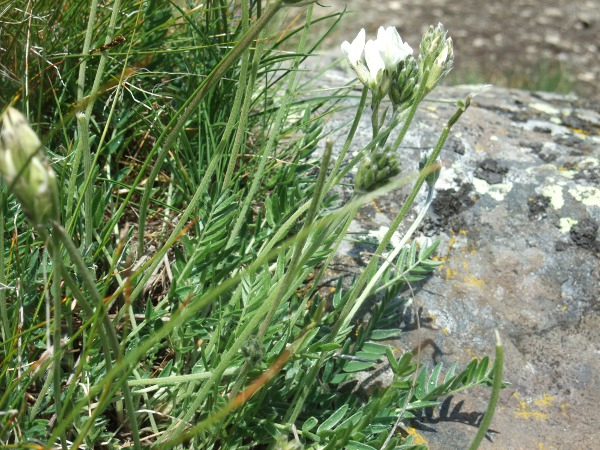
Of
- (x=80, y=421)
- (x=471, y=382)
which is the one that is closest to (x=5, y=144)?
(x=80, y=421)

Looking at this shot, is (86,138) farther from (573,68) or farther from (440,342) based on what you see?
(573,68)

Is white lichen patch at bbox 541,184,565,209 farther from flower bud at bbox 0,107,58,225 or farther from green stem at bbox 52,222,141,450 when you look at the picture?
flower bud at bbox 0,107,58,225

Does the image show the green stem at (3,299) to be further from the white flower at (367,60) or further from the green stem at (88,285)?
the white flower at (367,60)

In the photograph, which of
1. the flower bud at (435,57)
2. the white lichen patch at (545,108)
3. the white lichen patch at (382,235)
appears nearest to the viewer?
the flower bud at (435,57)

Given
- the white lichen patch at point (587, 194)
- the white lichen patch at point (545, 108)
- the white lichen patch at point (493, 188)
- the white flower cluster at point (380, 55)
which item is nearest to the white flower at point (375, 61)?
the white flower cluster at point (380, 55)

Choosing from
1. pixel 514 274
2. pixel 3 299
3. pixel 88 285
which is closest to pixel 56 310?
pixel 88 285

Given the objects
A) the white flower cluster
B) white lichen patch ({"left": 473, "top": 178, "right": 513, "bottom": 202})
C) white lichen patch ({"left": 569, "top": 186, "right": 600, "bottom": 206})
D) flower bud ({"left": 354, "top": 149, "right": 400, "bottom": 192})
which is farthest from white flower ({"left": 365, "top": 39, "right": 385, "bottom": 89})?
white lichen patch ({"left": 569, "top": 186, "right": 600, "bottom": 206})

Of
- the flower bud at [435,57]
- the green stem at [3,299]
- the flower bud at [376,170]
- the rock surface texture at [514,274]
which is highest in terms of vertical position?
the flower bud at [435,57]
